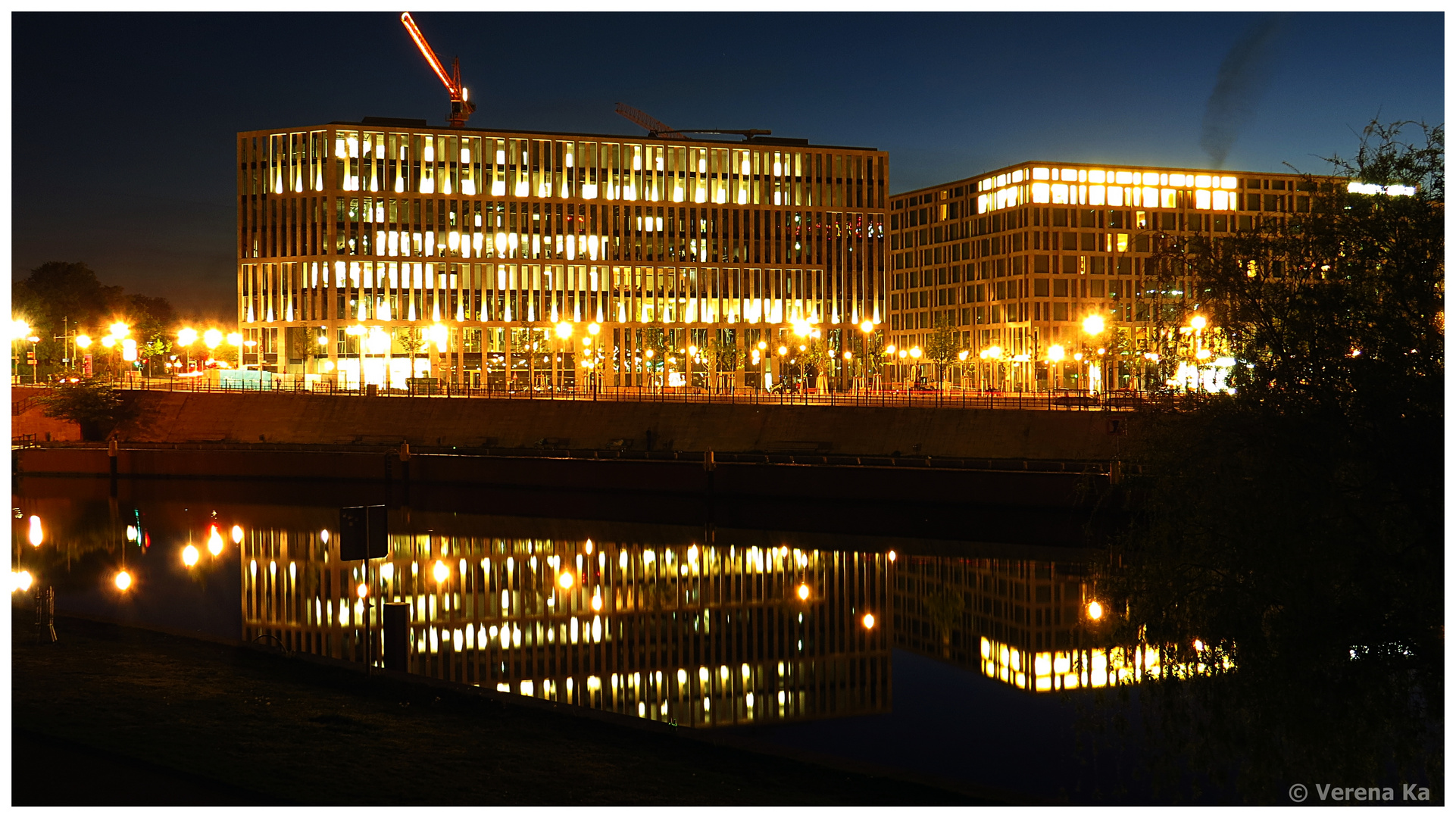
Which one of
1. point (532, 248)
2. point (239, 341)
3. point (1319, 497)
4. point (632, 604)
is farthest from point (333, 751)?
point (239, 341)

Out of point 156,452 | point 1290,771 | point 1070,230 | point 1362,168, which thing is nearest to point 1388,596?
point 1290,771

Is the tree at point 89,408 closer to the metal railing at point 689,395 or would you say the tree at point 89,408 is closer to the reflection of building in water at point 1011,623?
the metal railing at point 689,395

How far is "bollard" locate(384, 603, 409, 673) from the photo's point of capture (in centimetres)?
2266

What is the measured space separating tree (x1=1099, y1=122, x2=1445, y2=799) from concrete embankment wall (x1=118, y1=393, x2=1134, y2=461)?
34377 mm

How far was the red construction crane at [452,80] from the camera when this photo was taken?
168250 mm

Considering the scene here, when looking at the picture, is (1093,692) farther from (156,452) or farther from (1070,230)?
(1070,230)

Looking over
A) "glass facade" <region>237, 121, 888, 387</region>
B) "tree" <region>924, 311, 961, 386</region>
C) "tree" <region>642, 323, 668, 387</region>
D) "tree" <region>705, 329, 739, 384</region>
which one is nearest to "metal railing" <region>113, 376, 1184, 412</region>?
"glass facade" <region>237, 121, 888, 387</region>

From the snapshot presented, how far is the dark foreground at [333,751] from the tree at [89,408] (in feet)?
219

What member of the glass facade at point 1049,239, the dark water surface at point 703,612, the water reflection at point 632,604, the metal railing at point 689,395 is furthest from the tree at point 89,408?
the glass facade at point 1049,239

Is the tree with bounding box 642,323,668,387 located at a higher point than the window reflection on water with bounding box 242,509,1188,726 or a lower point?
higher

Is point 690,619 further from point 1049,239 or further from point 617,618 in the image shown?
point 1049,239

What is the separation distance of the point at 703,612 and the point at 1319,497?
1955 cm

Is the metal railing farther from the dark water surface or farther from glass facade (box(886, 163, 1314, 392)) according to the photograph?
glass facade (box(886, 163, 1314, 392))

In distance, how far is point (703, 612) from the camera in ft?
114
